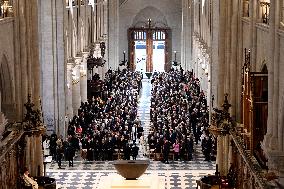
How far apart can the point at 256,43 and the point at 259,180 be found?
617 centimetres

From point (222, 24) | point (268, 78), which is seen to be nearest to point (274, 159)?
point (268, 78)

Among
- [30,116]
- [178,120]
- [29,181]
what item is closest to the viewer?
[29,181]

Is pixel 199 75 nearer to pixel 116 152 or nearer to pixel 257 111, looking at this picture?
pixel 116 152

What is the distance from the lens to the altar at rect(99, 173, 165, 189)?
2447 cm

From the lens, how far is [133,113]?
37312 millimetres

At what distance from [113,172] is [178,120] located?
22.2ft

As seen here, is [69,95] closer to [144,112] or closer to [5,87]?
[144,112]

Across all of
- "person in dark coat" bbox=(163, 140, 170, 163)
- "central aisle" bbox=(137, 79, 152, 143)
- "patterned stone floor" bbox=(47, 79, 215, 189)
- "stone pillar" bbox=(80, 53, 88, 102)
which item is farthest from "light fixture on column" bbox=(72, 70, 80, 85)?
"person in dark coat" bbox=(163, 140, 170, 163)

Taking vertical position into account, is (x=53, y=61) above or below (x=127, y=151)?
above

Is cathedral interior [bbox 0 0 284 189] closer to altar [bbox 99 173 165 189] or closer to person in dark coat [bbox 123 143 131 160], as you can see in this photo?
altar [bbox 99 173 165 189]

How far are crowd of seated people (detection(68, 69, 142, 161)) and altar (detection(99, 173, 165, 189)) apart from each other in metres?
4.23

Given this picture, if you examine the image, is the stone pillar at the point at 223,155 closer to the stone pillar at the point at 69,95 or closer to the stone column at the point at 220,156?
the stone column at the point at 220,156

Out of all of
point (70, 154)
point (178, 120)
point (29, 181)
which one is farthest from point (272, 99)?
point (178, 120)

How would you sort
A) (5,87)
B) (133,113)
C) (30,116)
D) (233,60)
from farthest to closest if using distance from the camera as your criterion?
1. (133,113)
2. (233,60)
3. (30,116)
4. (5,87)
